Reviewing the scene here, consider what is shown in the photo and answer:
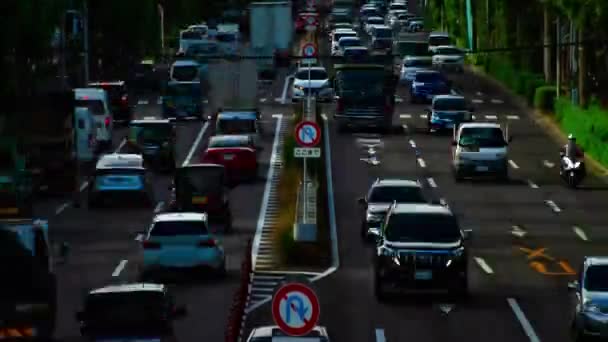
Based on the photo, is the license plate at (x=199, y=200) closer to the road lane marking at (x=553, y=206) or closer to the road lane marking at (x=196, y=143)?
the road lane marking at (x=553, y=206)

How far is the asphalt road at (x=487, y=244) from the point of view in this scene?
119ft

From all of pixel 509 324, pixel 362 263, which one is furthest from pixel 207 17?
pixel 509 324

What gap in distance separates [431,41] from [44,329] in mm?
87797

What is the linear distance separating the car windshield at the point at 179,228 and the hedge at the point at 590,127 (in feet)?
87.1

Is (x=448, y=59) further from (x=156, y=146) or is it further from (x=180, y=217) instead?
(x=180, y=217)

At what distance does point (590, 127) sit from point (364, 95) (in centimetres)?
1010

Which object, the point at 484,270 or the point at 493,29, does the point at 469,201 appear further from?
the point at 493,29

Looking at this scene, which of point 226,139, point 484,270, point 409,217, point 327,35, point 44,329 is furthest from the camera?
point 327,35

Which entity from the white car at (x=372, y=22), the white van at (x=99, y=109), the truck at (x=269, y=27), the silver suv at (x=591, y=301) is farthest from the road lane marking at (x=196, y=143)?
the white car at (x=372, y=22)

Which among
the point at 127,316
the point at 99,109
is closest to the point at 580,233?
the point at 127,316

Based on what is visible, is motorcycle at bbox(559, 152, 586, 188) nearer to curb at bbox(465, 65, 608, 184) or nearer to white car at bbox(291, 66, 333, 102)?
curb at bbox(465, 65, 608, 184)

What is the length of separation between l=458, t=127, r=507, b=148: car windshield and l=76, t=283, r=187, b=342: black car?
111 ft

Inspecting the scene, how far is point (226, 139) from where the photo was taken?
211 feet

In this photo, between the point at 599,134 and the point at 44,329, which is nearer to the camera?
the point at 44,329
